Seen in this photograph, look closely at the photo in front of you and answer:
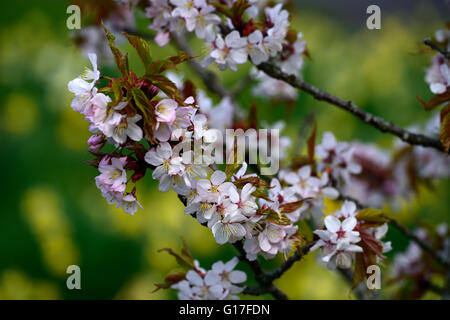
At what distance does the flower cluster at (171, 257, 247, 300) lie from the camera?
0.99 meters

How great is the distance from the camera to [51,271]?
8.30 feet

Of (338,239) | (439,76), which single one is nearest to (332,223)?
(338,239)

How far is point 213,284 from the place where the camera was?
3.27 feet

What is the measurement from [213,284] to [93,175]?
2.03 metres

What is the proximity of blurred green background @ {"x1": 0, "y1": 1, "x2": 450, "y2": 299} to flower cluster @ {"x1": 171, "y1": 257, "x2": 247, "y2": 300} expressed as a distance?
44.3 inches

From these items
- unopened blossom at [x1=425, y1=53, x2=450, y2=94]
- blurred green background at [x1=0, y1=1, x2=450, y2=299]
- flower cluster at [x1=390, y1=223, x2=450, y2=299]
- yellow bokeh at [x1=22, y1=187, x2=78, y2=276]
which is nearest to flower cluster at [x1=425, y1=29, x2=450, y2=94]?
unopened blossom at [x1=425, y1=53, x2=450, y2=94]

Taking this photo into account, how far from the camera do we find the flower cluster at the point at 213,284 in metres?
0.99

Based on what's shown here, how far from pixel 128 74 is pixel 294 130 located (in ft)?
7.82

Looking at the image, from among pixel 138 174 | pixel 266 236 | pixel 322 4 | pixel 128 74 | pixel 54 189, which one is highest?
pixel 322 4

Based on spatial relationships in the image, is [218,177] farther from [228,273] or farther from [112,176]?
[228,273]

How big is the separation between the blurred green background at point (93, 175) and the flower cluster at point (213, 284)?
113cm

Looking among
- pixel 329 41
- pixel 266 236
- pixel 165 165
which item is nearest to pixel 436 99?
pixel 266 236
